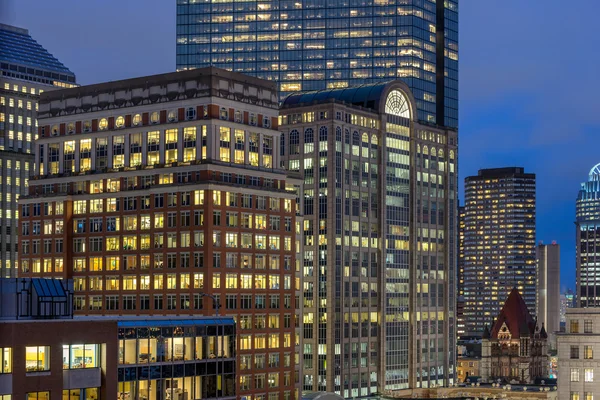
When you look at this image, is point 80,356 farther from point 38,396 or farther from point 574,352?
point 574,352

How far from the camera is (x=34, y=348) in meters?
107

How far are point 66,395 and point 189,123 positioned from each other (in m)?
95.6

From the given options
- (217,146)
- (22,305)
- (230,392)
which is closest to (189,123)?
(217,146)

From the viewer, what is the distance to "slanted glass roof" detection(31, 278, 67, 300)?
383ft

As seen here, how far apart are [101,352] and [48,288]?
984 centimetres

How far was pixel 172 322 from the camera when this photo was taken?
130 meters

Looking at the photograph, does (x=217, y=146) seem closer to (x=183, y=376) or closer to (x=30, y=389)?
(x=183, y=376)

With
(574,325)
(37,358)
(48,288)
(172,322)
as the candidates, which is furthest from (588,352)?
(37,358)

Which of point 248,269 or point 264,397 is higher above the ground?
point 248,269

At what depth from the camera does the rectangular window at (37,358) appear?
349 ft

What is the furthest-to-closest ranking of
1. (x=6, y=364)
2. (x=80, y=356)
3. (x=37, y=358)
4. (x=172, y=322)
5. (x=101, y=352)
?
(x=172, y=322)
(x=101, y=352)
(x=80, y=356)
(x=37, y=358)
(x=6, y=364)

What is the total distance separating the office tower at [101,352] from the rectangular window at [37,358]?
0.09 m

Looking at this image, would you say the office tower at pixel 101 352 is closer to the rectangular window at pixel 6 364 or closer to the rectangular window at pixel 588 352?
the rectangular window at pixel 6 364

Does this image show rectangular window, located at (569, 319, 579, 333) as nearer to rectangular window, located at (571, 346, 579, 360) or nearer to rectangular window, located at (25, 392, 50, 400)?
rectangular window, located at (571, 346, 579, 360)
